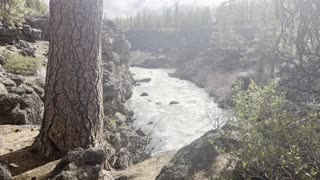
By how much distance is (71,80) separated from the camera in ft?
16.5

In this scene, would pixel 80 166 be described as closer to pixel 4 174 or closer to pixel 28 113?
pixel 4 174

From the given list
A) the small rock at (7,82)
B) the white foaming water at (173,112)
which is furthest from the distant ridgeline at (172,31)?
the small rock at (7,82)

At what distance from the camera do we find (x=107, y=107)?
20.1 metres

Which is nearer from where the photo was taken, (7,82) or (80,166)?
(80,166)

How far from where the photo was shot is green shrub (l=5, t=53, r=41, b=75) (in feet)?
41.6

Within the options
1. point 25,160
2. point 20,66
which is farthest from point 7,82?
point 25,160

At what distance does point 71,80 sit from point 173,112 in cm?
2094

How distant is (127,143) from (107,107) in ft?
15.0

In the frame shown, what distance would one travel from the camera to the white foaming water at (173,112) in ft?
65.0

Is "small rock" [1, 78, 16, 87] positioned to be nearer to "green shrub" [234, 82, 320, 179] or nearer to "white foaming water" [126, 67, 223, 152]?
"white foaming water" [126, 67, 223, 152]

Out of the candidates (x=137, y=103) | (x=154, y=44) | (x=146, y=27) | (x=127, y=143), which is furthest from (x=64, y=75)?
(x=146, y=27)

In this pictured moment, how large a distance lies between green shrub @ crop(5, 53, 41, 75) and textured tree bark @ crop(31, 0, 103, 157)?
8257 mm

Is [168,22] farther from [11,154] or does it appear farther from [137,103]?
[11,154]

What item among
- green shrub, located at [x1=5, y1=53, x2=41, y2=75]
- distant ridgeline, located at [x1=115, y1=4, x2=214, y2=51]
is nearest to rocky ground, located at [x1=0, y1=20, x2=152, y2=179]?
green shrub, located at [x1=5, y1=53, x2=41, y2=75]
